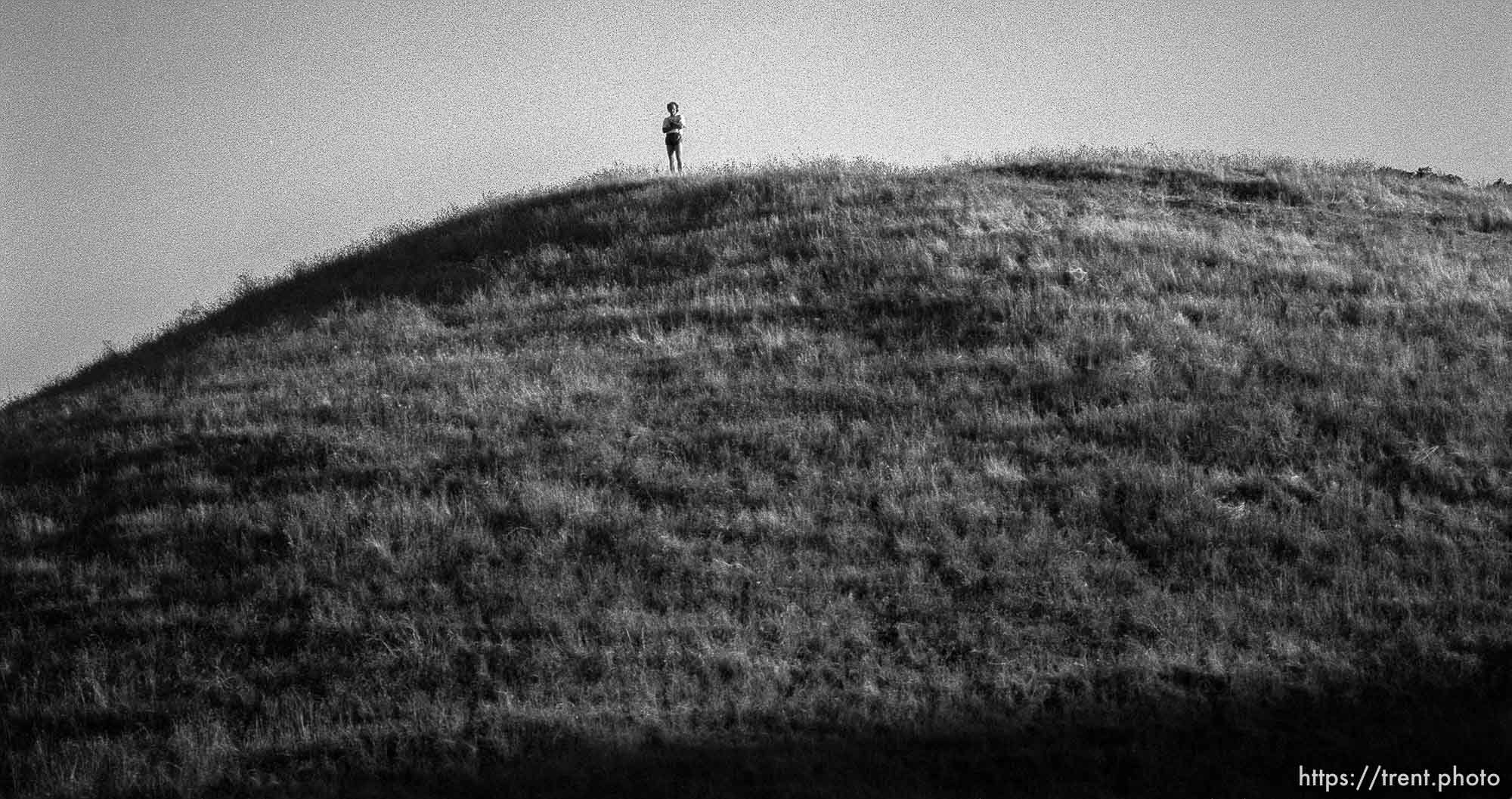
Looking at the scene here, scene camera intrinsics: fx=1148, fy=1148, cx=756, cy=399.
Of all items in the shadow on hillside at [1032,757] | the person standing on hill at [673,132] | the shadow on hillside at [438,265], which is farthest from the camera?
the person standing on hill at [673,132]

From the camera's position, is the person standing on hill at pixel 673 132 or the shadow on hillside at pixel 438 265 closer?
the shadow on hillside at pixel 438 265

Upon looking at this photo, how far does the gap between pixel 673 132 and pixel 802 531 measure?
1757 cm

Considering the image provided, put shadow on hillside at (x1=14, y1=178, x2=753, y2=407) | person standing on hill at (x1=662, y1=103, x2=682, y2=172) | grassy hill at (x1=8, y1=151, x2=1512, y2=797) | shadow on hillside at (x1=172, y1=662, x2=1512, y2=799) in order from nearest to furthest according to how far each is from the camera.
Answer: shadow on hillside at (x1=172, y1=662, x2=1512, y2=799)
grassy hill at (x1=8, y1=151, x2=1512, y2=797)
shadow on hillside at (x1=14, y1=178, x2=753, y2=407)
person standing on hill at (x1=662, y1=103, x2=682, y2=172)

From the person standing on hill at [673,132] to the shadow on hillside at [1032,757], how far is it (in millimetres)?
20053

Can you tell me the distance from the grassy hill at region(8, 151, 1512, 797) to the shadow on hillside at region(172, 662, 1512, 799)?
33mm

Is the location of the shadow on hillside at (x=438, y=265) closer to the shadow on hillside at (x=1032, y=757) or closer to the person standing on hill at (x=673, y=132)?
the person standing on hill at (x=673, y=132)

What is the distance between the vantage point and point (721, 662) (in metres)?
9.05

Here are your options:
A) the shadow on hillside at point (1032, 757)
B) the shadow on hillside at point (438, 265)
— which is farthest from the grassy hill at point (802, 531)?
the shadow on hillside at point (438, 265)

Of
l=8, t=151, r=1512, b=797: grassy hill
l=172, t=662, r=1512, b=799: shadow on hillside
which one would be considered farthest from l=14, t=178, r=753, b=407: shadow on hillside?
l=172, t=662, r=1512, b=799: shadow on hillside

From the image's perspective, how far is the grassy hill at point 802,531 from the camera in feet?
26.8

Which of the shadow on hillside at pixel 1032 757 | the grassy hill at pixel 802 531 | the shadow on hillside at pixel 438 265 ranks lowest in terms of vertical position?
the shadow on hillside at pixel 1032 757

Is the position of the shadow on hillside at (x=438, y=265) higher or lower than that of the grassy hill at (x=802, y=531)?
higher

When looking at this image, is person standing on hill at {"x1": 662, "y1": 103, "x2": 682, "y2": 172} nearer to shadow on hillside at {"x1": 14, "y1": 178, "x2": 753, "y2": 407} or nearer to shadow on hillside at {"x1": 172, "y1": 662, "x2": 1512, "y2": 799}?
shadow on hillside at {"x1": 14, "y1": 178, "x2": 753, "y2": 407}

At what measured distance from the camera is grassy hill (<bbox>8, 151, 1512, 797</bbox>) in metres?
8.17
